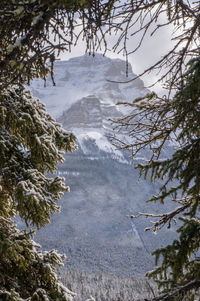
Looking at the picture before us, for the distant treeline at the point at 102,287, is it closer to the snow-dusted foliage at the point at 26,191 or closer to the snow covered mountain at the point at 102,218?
the snow covered mountain at the point at 102,218

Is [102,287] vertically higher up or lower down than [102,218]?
higher up

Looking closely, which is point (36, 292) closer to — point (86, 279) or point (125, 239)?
point (86, 279)

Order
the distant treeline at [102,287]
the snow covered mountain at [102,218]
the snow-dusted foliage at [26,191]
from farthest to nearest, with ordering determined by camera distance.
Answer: the snow covered mountain at [102,218], the distant treeline at [102,287], the snow-dusted foliage at [26,191]

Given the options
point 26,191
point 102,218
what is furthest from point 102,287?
point 26,191

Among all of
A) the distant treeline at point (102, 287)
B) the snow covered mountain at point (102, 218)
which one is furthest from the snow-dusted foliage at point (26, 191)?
the snow covered mountain at point (102, 218)

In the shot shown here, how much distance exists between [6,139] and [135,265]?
120 m

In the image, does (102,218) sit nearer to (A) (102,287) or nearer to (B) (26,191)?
(A) (102,287)

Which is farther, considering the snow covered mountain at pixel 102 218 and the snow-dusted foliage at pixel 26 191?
the snow covered mountain at pixel 102 218

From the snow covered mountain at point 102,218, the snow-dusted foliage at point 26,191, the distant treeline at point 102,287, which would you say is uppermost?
the snow-dusted foliage at point 26,191

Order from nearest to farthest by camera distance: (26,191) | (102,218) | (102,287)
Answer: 1. (26,191)
2. (102,287)
3. (102,218)

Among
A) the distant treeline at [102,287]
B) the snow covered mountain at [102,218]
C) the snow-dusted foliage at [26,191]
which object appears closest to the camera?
the snow-dusted foliage at [26,191]

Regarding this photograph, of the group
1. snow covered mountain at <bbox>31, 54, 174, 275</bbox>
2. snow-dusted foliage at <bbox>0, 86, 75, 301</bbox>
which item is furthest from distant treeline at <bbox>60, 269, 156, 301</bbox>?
snow-dusted foliage at <bbox>0, 86, 75, 301</bbox>

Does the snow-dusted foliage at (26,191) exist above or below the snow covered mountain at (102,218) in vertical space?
above

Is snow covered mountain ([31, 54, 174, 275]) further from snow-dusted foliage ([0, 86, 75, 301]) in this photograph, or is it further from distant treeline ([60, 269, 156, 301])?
snow-dusted foliage ([0, 86, 75, 301])
